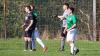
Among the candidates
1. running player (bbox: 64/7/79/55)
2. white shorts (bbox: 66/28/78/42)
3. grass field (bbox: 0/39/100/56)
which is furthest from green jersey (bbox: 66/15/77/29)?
grass field (bbox: 0/39/100/56)

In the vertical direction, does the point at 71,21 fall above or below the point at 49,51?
above

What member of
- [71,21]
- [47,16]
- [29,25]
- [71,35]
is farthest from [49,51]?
[47,16]

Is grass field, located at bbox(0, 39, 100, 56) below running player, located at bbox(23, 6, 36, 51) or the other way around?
below

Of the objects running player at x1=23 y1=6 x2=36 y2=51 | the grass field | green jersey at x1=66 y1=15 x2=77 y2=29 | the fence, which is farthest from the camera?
the fence

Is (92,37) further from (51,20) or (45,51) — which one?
Answer: (45,51)

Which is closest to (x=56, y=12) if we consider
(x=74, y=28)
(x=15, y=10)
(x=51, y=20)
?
(x=51, y=20)

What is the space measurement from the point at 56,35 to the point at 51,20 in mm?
908

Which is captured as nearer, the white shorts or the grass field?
the white shorts

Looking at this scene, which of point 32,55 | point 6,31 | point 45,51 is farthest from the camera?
point 6,31

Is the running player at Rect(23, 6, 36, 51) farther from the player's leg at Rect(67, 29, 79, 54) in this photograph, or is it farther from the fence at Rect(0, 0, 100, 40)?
the fence at Rect(0, 0, 100, 40)

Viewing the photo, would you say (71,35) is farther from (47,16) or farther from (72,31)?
(47,16)

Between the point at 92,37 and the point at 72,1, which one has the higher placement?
the point at 72,1

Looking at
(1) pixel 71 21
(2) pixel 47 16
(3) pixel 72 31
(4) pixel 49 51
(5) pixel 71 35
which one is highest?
(1) pixel 71 21

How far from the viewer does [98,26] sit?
27875 mm
